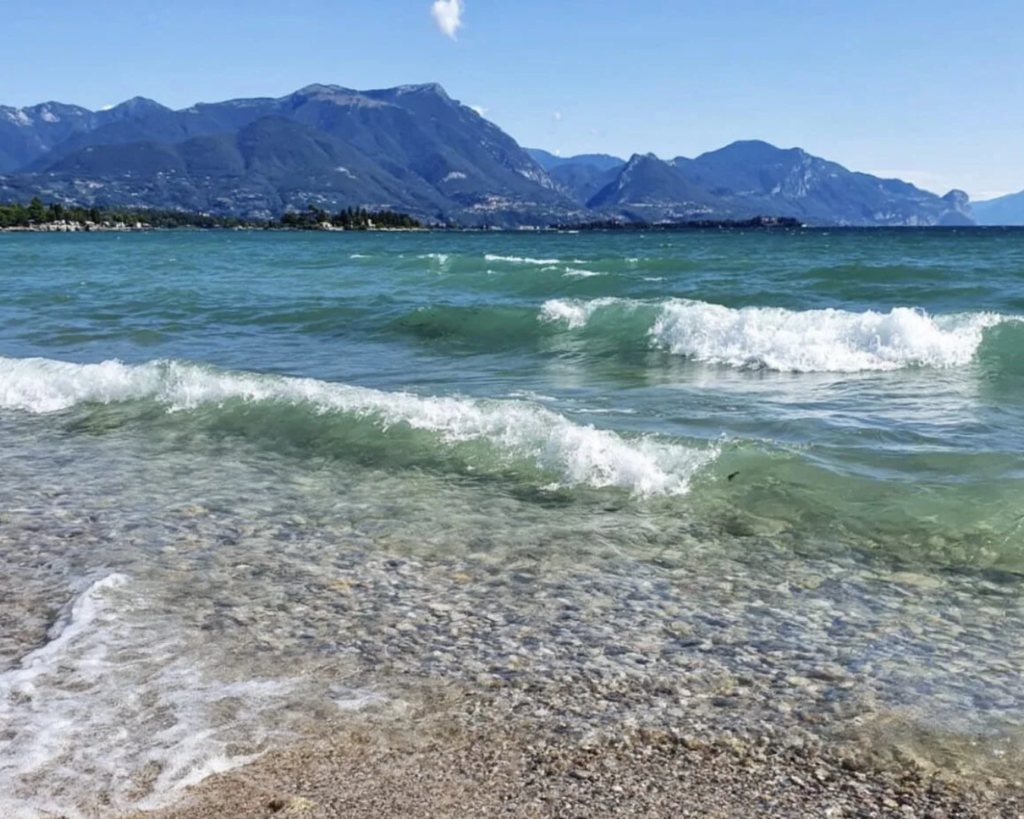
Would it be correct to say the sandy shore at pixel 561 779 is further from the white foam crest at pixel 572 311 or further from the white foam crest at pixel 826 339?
the white foam crest at pixel 572 311

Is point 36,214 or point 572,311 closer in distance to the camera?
point 572,311

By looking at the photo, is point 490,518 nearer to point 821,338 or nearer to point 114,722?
point 114,722

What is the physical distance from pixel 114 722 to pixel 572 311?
2158 centimetres

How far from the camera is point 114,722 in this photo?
527 cm

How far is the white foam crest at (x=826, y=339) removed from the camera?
19.5 metres

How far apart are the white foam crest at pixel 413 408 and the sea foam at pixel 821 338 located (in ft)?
27.2

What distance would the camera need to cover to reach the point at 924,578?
24.8ft

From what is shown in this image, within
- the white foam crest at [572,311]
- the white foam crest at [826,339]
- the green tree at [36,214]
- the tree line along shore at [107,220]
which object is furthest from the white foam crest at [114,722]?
the green tree at [36,214]

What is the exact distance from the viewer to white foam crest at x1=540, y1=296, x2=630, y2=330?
2561 centimetres

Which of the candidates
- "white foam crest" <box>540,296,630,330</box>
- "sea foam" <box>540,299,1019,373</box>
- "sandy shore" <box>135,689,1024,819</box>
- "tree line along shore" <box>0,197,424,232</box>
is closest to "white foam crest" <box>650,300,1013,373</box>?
"sea foam" <box>540,299,1019,373</box>

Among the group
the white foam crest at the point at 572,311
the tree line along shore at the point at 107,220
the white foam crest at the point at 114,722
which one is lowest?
the tree line along shore at the point at 107,220

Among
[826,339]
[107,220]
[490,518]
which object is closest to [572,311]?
[826,339]

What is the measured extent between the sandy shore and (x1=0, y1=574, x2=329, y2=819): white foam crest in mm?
285

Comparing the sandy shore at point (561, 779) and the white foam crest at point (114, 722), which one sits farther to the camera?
the white foam crest at point (114, 722)
